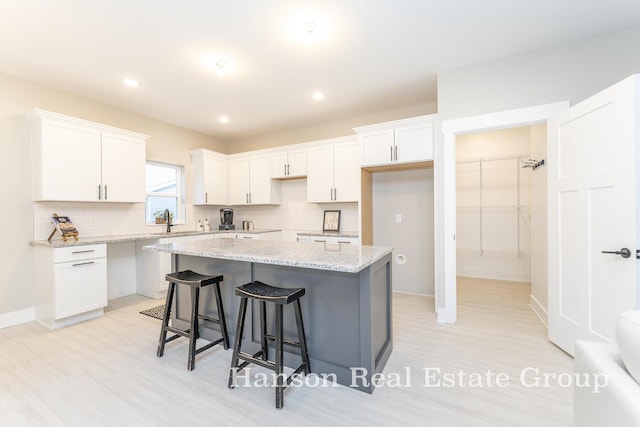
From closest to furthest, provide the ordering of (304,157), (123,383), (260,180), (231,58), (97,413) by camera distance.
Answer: (97,413) < (123,383) < (231,58) < (304,157) < (260,180)

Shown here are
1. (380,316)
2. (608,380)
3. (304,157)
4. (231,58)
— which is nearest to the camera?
(608,380)

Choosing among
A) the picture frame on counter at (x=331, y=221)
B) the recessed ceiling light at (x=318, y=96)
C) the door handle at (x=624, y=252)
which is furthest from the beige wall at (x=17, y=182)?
the door handle at (x=624, y=252)

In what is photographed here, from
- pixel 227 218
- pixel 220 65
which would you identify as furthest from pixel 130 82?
pixel 227 218

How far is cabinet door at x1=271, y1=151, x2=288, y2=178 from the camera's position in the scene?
15.6 ft

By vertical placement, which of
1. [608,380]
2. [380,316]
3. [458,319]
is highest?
[608,380]

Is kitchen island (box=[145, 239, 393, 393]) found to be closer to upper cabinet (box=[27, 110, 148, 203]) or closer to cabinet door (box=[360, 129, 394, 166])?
cabinet door (box=[360, 129, 394, 166])

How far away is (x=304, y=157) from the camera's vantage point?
4578mm

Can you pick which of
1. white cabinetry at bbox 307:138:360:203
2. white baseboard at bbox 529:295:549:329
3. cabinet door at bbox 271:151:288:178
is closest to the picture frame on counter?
white cabinetry at bbox 307:138:360:203

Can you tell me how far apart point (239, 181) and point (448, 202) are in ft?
12.1

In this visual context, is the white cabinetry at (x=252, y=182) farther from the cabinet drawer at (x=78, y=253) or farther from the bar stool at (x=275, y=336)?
the bar stool at (x=275, y=336)

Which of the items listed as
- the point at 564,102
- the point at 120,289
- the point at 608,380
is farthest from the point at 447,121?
the point at 120,289

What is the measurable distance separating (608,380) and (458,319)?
237 cm

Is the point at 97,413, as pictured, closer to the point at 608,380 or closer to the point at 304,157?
the point at 608,380

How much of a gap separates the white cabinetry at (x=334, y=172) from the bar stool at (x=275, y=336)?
7.72 ft
